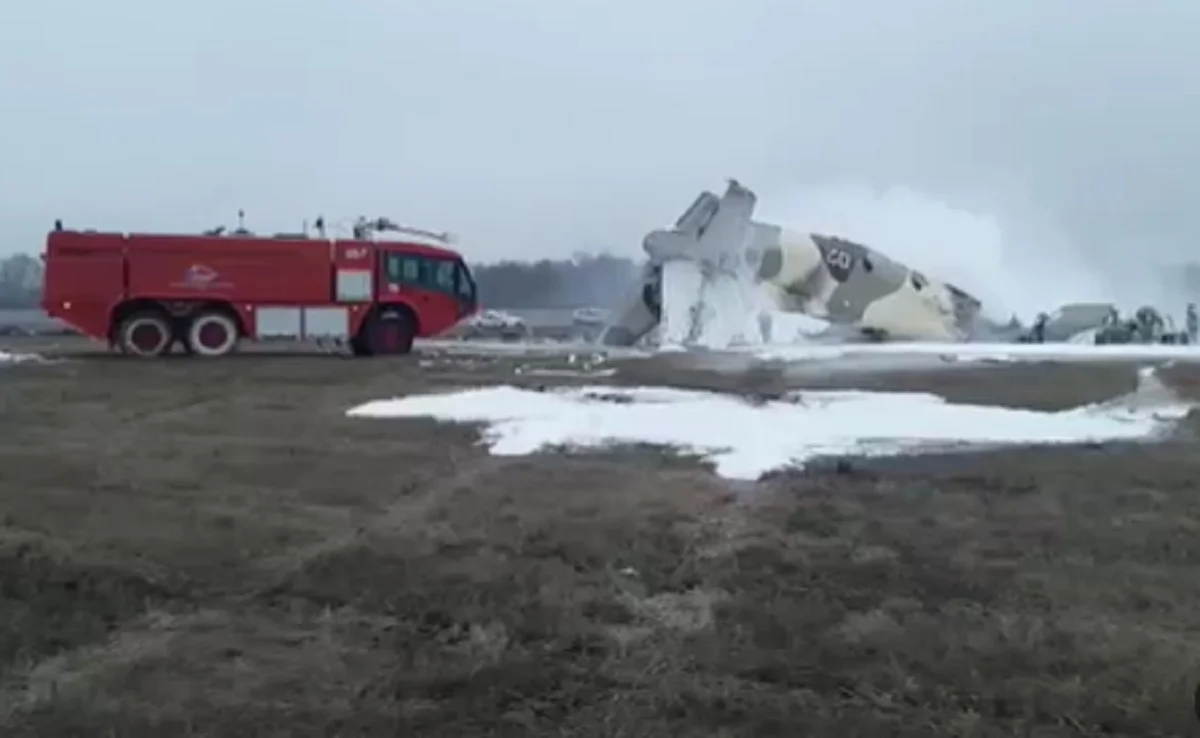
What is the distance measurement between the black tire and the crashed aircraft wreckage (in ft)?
20.1

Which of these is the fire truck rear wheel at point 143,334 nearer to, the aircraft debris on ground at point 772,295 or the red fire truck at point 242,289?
the red fire truck at point 242,289

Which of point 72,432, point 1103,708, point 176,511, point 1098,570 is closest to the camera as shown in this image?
point 1103,708

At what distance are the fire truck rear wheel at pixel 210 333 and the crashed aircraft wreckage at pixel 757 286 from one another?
9.52 metres

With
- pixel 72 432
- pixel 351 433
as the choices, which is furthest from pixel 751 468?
pixel 72 432

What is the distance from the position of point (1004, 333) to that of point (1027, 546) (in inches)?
1117

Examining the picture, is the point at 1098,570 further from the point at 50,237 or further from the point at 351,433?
the point at 50,237

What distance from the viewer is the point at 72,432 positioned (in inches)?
403

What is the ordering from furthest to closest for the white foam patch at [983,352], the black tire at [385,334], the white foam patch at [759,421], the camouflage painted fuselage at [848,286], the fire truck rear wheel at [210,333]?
the camouflage painted fuselage at [848,286] < the black tire at [385,334] < the white foam patch at [983,352] < the fire truck rear wheel at [210,333] < the white foam patch at [759,421]

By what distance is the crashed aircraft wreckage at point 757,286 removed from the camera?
88.8 ft

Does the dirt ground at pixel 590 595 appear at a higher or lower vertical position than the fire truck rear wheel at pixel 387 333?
lower

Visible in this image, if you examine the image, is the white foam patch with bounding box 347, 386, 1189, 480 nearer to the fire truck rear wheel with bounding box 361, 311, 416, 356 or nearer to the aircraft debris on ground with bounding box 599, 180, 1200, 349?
the fire truck rear wheel with bounding box 361, 311, 416, 356

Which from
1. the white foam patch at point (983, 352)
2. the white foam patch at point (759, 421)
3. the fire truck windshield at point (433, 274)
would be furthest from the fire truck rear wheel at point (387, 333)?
the white foam patch at point (759, 421)

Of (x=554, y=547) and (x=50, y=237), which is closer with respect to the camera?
(x=554, y=547)

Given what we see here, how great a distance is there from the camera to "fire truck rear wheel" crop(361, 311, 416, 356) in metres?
24.2
